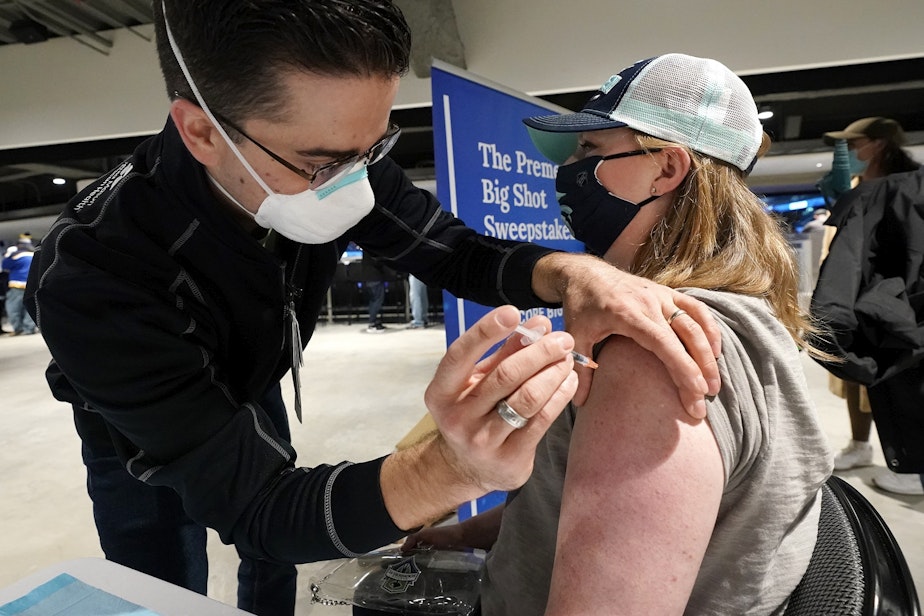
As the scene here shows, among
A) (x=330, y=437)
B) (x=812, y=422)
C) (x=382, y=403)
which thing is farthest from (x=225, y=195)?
(x=382, y=403)

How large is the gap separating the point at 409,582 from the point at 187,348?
561 millimetres

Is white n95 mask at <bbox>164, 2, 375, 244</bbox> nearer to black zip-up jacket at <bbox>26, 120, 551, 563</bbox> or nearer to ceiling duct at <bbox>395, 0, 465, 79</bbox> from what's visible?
black zip-up jacket at <bbox>26, 120, 551, 563</bbox>

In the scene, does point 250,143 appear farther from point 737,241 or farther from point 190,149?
point 737,241

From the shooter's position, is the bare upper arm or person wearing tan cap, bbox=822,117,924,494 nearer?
the bare upper arm

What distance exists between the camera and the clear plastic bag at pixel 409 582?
3.25 ft

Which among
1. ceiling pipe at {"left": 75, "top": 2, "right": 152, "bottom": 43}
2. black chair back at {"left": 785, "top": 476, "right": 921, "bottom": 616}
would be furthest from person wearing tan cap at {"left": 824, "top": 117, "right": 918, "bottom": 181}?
ceiling pipe at {"left": 75, "top": 2, "right": 152, "bottom": 43}

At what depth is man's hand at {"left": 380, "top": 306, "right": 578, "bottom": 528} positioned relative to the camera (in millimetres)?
577

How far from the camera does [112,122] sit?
5879mm

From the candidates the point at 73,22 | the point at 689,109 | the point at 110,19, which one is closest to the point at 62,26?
the point at 73,22

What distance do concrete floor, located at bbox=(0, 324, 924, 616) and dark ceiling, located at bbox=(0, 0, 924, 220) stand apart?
7.42ft

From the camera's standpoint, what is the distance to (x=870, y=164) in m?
2.69

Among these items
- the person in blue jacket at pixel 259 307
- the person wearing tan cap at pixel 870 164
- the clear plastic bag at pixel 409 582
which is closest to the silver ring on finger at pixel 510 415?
the person in blue jacket at pixel 259 307

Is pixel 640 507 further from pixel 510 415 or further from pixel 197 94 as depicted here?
pixel 197 94

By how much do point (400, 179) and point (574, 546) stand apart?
Result: 104cm
